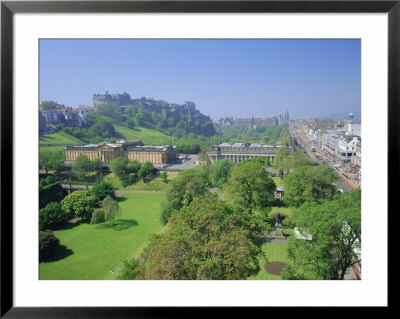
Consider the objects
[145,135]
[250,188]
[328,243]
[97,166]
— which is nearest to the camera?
[328,243]

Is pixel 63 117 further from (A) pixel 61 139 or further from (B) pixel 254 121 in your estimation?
(B) pixel 254 121

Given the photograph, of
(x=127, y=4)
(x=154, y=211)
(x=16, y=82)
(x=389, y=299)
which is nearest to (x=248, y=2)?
(x=127, y=4)

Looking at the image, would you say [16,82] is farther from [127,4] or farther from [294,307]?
[294,307]

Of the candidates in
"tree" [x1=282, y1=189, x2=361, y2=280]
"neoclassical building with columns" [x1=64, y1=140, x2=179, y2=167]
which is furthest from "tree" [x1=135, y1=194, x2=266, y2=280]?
"neoclassical building with columns" [x1=64, y1=140, x2=179, y2=167]

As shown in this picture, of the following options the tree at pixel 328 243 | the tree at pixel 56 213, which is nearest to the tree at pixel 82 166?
the tree at pixel 56 213

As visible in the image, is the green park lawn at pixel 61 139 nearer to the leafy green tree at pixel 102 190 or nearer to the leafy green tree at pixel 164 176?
the leafy green tree at pixel 102 190

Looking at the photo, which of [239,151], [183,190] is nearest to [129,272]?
[183,190]
